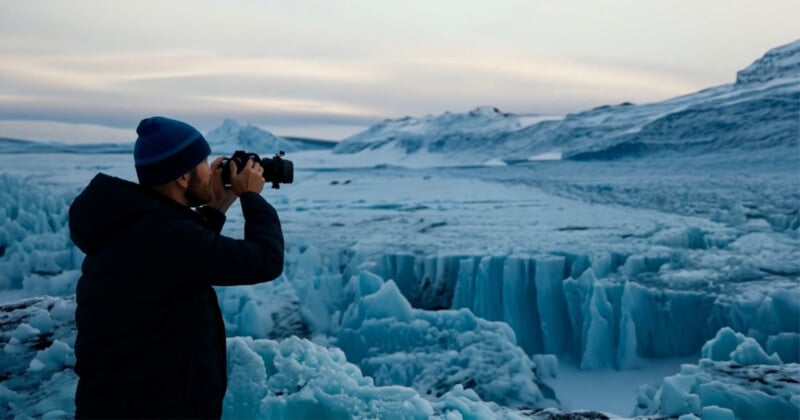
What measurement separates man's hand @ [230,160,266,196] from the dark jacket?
91mm

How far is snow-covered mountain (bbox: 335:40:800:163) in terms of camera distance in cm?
2198

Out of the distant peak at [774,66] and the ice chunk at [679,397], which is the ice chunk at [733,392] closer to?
the ice chunk at [679,397]

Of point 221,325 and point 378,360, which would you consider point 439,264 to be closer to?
point 378,360

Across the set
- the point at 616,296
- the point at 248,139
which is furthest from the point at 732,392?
the point at 248,139

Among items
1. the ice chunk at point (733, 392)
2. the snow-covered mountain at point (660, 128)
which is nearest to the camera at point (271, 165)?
the ice chunk at point (733, 392)

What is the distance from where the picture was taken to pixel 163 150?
1.35 metres

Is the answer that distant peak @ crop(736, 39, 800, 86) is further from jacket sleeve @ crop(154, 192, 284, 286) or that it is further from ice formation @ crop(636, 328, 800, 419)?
jacket sleeve @ crop(154, 192, 284, 286)

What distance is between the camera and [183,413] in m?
1.38

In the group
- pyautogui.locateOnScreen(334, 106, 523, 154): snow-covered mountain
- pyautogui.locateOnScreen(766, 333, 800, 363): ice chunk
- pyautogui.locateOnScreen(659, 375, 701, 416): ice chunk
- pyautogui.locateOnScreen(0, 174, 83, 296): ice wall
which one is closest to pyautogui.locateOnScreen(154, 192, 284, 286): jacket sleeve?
pyautogui.locateOnScreen(659, 375, 701, 416): ice chunk

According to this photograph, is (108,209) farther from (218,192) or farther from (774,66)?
(774,66)

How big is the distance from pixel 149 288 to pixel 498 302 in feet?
27.1

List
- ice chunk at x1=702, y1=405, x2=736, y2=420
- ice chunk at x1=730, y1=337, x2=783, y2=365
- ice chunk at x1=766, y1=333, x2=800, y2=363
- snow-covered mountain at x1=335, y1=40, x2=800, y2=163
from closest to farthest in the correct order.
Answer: ice chunk at x1=702, y1=405, x2=736, y2=420 < ice chunk at x1=730, y1=337, x2=783, y2=365 < ice chunk at x1=766, y1=333, x2=800, y2=363 < snow-covered mountain at x1=335, y1=40, x2=800, y2=163

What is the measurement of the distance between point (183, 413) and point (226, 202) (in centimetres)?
44

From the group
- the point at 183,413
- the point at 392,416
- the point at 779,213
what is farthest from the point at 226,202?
the point at 779,213
